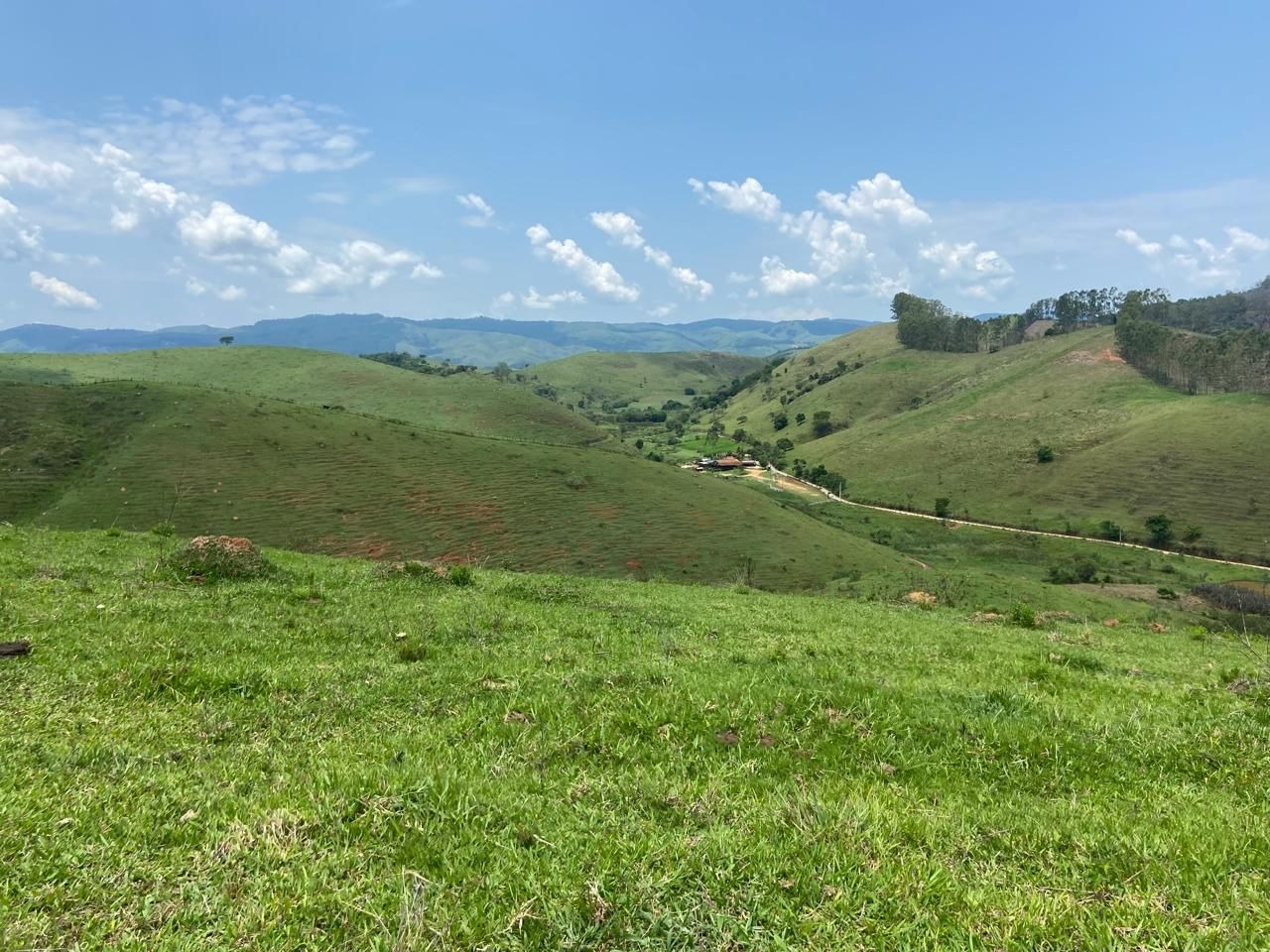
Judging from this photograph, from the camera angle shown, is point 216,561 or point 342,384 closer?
point 216,561

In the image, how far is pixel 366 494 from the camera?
218 feet

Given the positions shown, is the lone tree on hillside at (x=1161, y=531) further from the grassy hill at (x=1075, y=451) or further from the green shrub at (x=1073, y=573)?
the green shrub at (x=1073, y=573)

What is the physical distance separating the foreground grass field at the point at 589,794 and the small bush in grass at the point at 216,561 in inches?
145

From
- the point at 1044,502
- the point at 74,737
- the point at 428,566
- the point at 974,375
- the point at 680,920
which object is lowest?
the point at 1044,502

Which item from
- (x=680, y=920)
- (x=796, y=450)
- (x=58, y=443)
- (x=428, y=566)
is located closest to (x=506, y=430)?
(x=58, y=443)

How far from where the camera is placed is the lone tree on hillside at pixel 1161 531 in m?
92.3

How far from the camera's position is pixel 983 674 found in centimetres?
1258

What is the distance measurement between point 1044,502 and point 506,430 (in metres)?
98.3

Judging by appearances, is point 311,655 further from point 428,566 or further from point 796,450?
point 796,450

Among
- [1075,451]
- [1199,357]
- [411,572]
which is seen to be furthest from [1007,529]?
[411,572]

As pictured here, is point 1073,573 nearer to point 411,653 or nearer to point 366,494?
point 366,494

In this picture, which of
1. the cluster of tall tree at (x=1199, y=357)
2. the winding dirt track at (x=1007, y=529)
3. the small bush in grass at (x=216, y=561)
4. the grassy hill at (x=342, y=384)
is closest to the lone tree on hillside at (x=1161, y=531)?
the winding dirt track at (x=1007, y=529)

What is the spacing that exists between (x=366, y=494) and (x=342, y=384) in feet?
305

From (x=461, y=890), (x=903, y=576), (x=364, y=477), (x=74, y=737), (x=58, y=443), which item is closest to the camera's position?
(x=461, y=890)
